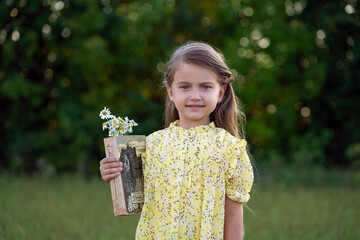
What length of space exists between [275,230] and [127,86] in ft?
23.0

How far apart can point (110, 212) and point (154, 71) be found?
5.52 meters

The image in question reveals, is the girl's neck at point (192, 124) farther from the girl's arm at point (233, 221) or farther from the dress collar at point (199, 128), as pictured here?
the girl's arm at point (233, 221)

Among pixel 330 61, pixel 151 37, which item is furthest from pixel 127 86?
pixel 330 61

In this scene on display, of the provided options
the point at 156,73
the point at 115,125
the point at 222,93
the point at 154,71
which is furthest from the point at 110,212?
the point at 154,71

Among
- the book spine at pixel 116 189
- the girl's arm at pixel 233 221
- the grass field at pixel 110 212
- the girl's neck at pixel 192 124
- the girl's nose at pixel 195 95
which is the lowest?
the grass field at pixel 110 212

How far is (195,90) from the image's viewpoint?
2.36 metres

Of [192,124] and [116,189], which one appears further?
[192,124]

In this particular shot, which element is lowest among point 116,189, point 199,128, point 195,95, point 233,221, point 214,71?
point 233,221

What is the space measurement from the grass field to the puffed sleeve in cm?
242

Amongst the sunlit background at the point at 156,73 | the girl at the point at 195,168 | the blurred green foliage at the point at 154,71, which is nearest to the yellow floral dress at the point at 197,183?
the girl at the point at 195,168

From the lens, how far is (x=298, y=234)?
16.3ft

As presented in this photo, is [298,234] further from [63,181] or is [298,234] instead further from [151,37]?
[151,37]

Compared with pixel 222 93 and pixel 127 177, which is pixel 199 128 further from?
pixel 127 177

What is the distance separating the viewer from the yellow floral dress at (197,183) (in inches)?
90.7
